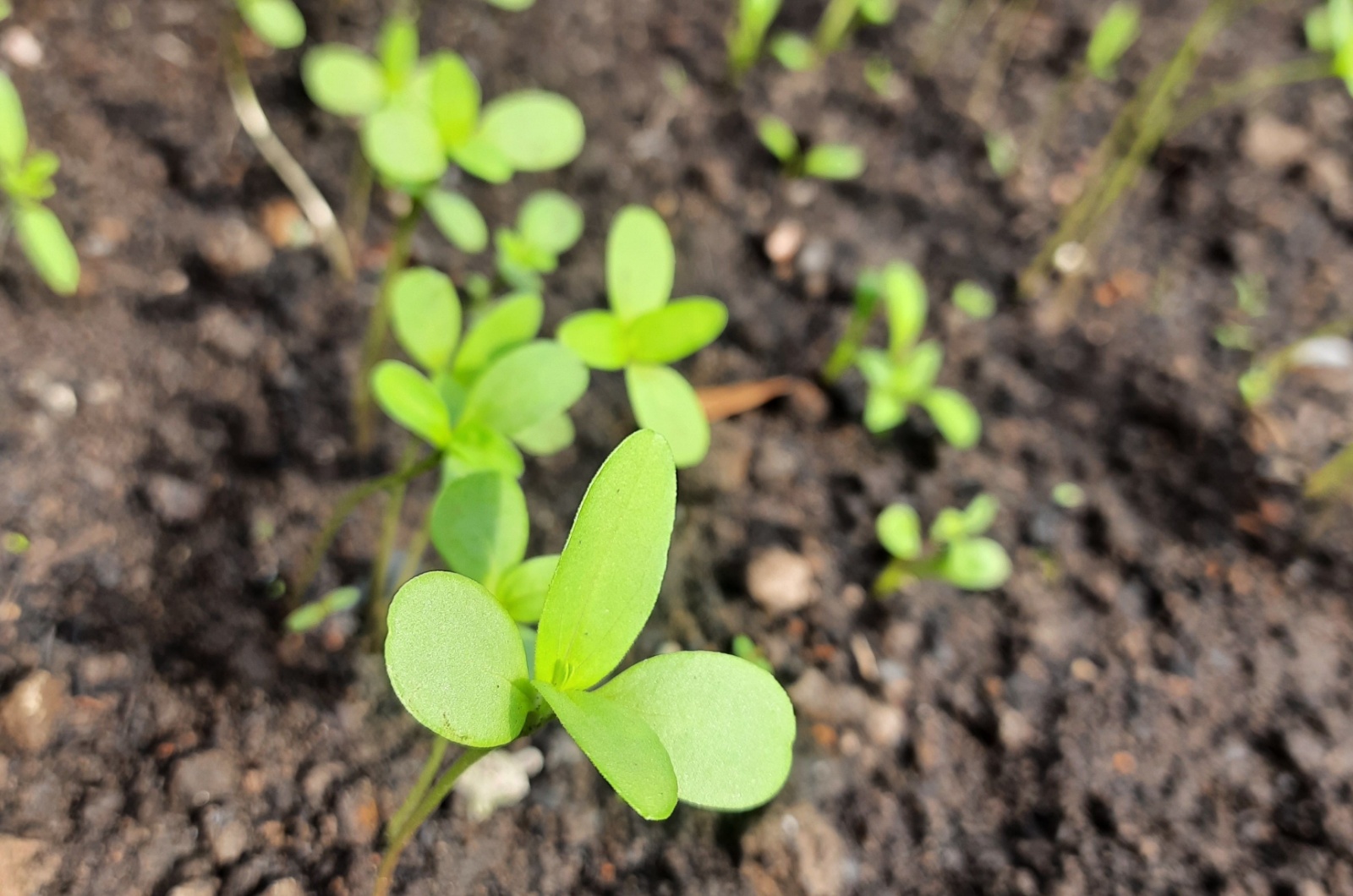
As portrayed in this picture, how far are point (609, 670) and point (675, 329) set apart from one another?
346 millimetres

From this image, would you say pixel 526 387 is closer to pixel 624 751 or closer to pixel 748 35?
pixel 624 751

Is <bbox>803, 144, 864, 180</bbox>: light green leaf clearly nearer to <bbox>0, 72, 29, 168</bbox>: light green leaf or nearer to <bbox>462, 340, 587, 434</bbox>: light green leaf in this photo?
<bbox>462, 340, 587, 434</bbox>: light green leaf

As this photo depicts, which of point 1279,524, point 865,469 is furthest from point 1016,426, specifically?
point 1279,524

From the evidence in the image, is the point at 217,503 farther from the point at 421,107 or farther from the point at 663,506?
the point at 663,506

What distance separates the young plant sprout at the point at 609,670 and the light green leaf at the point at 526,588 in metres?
0.11

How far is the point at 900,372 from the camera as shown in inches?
47.8

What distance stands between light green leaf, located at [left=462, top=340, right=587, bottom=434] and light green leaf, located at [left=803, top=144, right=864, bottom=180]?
95 cm

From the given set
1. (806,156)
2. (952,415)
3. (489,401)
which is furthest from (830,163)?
(489,401)

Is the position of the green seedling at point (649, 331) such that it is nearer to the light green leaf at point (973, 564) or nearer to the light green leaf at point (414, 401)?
the light green leaf at point (414, 401)

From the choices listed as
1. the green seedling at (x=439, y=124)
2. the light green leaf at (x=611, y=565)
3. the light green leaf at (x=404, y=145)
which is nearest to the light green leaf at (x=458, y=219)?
the green seedling at (x=439, y=124)

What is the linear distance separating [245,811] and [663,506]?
529 mm

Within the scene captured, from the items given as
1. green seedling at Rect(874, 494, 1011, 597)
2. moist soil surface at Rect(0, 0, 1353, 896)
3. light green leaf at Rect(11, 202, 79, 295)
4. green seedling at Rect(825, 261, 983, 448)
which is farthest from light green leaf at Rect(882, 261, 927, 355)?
light green leaf at Rect(11, 202, 79, 295)

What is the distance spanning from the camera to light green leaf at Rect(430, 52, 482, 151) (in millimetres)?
879

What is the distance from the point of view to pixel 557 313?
1.29 meters
